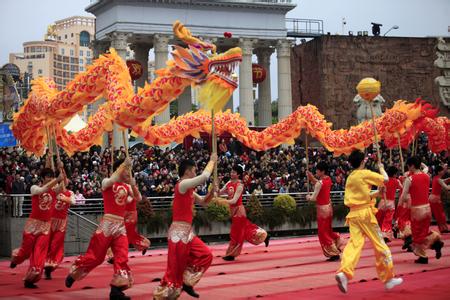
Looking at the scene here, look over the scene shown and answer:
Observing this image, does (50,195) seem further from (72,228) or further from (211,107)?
(72,228)

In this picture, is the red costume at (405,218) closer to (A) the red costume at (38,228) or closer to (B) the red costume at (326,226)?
(B) the red costume at (326,226)

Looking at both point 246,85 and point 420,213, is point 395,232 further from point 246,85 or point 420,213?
point 246,85

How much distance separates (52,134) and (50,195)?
1.97 meters

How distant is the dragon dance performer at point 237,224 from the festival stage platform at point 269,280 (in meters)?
0.29

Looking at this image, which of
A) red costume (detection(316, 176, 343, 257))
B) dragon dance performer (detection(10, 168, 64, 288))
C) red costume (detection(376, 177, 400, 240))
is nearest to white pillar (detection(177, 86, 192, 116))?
red costume (detection(376, 177, 400, 240))

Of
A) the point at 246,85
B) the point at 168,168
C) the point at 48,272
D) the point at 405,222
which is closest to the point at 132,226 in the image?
the point at 48,272

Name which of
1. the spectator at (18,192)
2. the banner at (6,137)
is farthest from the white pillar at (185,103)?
the banner at (6,137)

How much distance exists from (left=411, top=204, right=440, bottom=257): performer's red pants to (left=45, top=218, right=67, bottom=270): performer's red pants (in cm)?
600

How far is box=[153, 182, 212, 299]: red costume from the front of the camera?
1004 centimetres

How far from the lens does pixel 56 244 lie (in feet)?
45.7

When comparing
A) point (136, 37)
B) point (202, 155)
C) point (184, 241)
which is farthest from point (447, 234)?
point (136, 37)

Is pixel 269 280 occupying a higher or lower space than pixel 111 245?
lower

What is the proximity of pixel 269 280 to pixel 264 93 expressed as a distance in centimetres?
3839

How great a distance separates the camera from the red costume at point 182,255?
10.0m
